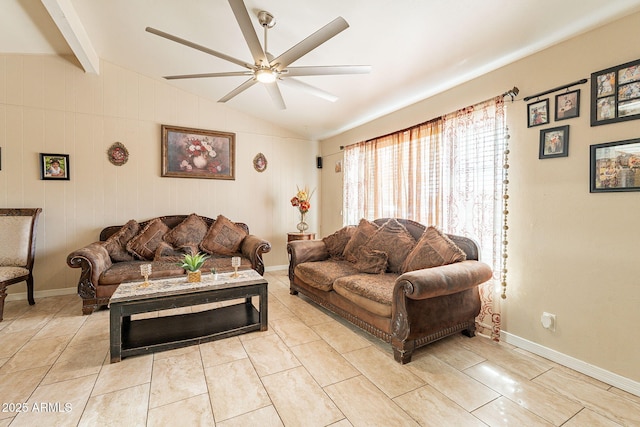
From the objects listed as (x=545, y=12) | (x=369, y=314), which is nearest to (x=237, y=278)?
(x=369, y=314)

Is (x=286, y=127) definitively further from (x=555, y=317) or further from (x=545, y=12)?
(x=555, y=317)

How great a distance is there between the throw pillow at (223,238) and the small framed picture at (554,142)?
368 cm

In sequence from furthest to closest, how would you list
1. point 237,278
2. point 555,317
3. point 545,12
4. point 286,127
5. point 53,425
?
point 286,127
point 237,278
point 555,317
point 545,12
point 53,425

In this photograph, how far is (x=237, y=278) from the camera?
2.70 m

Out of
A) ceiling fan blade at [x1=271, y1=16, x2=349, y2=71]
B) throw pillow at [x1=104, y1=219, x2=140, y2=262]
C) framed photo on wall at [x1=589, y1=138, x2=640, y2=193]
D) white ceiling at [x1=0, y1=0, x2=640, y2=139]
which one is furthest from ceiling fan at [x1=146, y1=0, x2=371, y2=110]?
throw pillow at [x1=104, y1=219, x2=140, y2=262]

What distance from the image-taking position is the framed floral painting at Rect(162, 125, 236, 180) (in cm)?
423

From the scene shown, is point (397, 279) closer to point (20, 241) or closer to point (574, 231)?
point (574, 231)

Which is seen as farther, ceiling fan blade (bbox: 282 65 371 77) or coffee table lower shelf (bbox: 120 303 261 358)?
coffee table lower shelf (bbox: 120 303 261 358)

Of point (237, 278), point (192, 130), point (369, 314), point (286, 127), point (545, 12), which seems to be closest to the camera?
point (545, 12)

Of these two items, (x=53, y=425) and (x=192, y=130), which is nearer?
(x=53, y=425)

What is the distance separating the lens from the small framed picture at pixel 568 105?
209cm

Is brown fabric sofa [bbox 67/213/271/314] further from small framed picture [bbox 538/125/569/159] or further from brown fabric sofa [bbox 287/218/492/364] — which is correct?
small framed picture [bbox 538/125/569/159]

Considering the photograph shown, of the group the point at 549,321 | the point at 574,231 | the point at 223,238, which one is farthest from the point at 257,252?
the point at 574,231

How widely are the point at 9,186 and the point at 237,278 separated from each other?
326 cm
